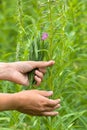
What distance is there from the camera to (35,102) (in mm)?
3361

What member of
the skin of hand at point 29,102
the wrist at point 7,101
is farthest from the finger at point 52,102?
the wrist at point 7,101

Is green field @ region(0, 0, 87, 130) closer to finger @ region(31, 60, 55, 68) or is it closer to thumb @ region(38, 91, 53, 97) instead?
finger @ region(31, 60, 55, 68)

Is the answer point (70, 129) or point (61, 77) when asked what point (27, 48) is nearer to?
point (61, 77)

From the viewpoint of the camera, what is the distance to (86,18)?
202 inches

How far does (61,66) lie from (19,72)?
0.30m

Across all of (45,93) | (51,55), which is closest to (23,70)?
(51,55)

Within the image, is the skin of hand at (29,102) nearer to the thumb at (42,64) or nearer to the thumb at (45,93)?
the thumb at (45,93)

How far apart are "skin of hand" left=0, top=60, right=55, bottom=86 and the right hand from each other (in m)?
0.22

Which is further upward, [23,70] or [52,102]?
[23,70]

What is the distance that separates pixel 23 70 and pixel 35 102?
0.40 m

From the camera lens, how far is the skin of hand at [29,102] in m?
3.31

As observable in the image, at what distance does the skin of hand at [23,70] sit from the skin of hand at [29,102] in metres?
0.21

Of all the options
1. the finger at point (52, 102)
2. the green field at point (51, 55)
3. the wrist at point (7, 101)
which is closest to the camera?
the wrist at point (7, 101)

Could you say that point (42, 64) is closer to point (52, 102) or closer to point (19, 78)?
point (19, 78)
